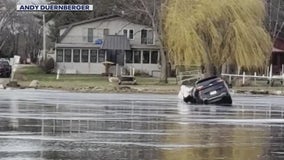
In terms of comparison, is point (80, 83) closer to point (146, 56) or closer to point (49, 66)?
point (146, 56)

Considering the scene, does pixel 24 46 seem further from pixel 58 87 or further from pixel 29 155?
pixel 29 155

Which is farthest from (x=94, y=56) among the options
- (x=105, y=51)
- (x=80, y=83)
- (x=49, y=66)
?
(x=80, y=83)

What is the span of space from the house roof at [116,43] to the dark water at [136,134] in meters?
43.9

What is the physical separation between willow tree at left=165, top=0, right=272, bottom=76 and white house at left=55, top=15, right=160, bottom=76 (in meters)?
21.5

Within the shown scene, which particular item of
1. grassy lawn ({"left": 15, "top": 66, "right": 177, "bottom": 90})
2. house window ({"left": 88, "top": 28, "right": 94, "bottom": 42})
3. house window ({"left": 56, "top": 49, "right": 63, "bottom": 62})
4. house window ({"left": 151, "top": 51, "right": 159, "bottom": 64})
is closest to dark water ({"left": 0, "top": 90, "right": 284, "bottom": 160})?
grassy lawn ({"left": 15, "top": 66, "right": 177, "bottom": 90})

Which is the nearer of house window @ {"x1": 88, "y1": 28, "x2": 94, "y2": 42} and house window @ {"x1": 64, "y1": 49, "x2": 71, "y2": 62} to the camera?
house window @ {"x1": 64, "y1": 49, "x2": 71, "y2": 62}

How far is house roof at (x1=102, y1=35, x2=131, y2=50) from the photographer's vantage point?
220ft

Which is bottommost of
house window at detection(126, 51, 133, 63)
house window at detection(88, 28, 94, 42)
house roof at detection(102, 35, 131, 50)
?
house window at detection(126, 51, 133, 63)

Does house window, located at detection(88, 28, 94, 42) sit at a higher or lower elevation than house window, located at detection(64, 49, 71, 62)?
higher

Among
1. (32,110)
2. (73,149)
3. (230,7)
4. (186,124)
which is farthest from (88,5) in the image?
(73,149)

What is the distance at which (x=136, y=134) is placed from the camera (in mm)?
14906

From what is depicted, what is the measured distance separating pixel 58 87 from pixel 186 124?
981 inches

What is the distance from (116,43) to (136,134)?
52846 millimetres

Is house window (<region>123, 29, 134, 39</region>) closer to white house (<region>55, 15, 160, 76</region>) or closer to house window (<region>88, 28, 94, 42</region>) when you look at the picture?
white house (<region>55, 15, 160, 76</region>)
